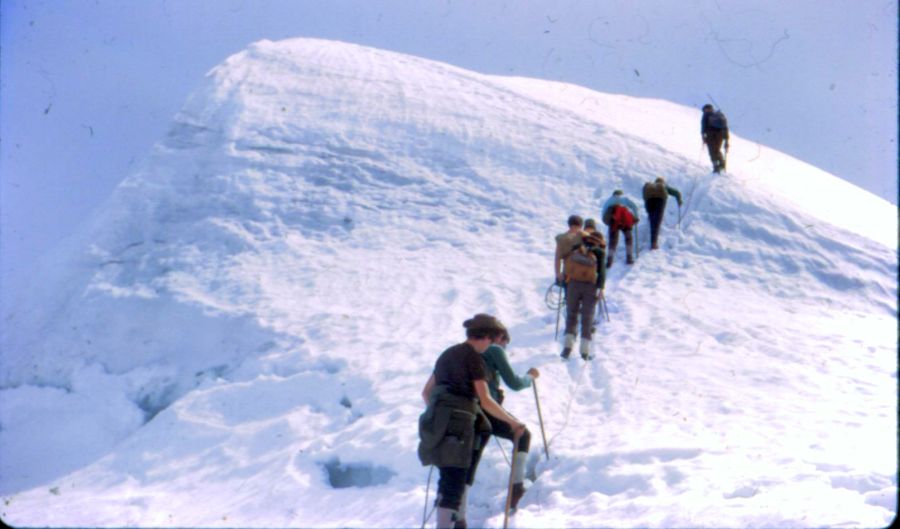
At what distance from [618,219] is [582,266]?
410 cm

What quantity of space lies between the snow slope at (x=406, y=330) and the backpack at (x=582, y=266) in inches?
52.7

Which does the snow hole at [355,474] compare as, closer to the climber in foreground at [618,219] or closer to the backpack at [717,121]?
the climber in foreground at [618,219]

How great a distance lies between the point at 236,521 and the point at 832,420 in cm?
655

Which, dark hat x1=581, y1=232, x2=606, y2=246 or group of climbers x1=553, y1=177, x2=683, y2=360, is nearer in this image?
group of climbers x1=553, y1=177, x2=683, y2=360

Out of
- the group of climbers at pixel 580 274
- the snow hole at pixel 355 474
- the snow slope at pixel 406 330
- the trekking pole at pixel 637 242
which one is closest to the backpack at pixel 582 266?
the group of climbers at pixel 580 274

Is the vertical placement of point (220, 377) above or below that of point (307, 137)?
below

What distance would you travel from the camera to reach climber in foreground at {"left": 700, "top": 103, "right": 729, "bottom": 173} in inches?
673

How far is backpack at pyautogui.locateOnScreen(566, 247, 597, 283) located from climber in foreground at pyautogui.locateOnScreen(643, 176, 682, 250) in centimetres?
518

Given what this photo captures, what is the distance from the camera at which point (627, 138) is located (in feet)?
65.2

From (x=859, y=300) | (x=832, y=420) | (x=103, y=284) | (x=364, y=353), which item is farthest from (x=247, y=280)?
Answer: (x=859, y=300)

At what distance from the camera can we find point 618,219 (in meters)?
13.2

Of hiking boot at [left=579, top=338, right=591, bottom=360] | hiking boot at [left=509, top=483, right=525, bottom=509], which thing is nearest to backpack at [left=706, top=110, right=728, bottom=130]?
hiking boot at [left=579, top=338, right=591, bottom=360]

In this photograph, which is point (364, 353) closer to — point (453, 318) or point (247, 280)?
point (453, 318)

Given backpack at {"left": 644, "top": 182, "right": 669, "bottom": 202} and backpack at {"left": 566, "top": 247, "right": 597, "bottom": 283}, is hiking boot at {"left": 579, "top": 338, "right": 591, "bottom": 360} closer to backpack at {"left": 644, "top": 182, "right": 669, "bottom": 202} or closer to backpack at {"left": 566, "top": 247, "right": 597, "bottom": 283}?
backpack at {"left": 566, "top": 247, "right": 597, "bottom": 283}
